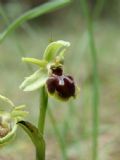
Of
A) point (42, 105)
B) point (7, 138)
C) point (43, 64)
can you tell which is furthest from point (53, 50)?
point (7, 138)

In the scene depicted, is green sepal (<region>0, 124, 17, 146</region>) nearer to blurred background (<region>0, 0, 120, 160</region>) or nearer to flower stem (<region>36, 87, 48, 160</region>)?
flower stem (<region>36, 87, 48, 160</region>)

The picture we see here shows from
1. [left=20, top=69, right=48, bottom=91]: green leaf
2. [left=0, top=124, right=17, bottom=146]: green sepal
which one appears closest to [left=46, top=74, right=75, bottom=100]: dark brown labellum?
[left=20, top=69, right=48, bottom=91]: green leaf

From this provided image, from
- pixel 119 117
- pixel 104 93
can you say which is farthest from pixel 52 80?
pixel 104 93

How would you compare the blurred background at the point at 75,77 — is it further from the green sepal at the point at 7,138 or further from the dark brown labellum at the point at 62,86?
the green sepal at the point at 7,138

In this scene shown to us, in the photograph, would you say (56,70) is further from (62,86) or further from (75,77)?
(75,77)

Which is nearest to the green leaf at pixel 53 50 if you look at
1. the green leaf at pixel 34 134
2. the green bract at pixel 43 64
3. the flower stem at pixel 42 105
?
the green bract at pixel 43 64

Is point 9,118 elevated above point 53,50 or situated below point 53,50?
below

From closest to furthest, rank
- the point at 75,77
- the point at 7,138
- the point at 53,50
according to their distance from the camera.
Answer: the point at 7,138 → the point at 53,50 → the point at 75,77

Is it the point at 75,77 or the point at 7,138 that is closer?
the point at 7,138
